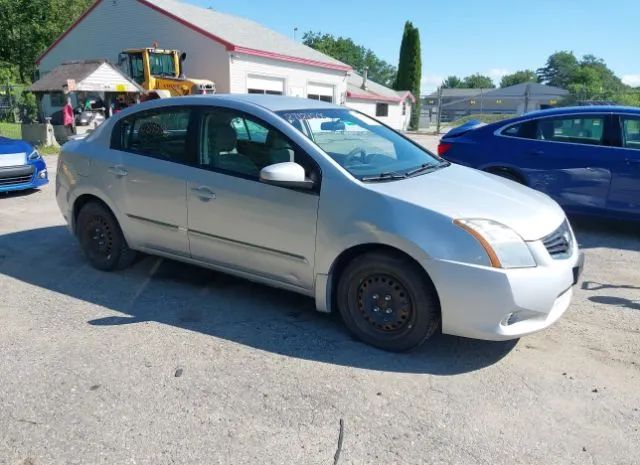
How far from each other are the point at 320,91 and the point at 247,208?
90.9 ft

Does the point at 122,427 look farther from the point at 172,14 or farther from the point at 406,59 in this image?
the point at 406,59

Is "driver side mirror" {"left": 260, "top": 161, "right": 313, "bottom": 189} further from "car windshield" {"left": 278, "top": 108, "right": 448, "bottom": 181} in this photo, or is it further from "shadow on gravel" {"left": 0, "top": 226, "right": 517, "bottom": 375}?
"shadow on gravel" {"left": 0, "top": 226, "right": 517, "bottom": 375}

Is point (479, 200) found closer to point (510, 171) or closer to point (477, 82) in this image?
point (510, 171)

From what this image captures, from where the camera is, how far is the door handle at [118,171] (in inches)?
186

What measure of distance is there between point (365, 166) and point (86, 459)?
98.5 inches

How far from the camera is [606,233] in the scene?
6.96 meters

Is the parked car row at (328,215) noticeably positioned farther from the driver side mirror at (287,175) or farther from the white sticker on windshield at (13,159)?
the white sticker on windshield at (13,159)

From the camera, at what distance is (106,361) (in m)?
3.49

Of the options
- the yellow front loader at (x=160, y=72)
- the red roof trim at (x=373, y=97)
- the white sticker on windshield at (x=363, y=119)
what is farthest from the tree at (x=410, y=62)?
the white sticker on windshield at (x=363, y=119)

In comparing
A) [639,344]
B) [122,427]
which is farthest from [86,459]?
[639,344]

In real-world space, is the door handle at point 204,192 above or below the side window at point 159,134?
below

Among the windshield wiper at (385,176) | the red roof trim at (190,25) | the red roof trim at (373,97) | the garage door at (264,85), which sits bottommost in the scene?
the windshield wiper at (385,176)

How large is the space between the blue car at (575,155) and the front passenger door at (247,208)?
13.3 feet

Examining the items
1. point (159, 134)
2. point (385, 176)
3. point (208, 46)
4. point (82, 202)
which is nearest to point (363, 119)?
point (385, 176)
